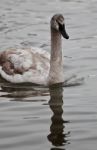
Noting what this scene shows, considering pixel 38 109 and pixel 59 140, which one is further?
pixel 38 109

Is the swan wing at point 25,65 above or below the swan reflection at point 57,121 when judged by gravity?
below

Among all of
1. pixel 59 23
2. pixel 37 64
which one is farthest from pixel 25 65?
pixel 59 23

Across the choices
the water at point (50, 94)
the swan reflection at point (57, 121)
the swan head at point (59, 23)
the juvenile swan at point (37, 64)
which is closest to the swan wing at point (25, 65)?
the juvenile swan at point (37, 64)

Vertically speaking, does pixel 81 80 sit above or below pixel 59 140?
below

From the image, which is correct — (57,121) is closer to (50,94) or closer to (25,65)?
(50,94)

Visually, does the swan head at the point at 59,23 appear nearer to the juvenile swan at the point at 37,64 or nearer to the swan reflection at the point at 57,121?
the juvenile swan at the point at 37,64

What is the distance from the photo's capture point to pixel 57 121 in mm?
11000

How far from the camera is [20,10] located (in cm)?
2075

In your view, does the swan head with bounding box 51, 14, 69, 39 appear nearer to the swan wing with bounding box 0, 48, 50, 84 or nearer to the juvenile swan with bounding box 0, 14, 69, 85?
the juvenile swan with bounding box 0, 14, 69, 85

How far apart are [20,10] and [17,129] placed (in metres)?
10.6

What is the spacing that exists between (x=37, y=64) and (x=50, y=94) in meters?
1.51

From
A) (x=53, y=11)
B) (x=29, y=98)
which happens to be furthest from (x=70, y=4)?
(x=29, y=98)

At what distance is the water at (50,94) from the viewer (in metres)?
10.0

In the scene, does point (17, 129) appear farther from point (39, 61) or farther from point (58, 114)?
point (39, 61)
